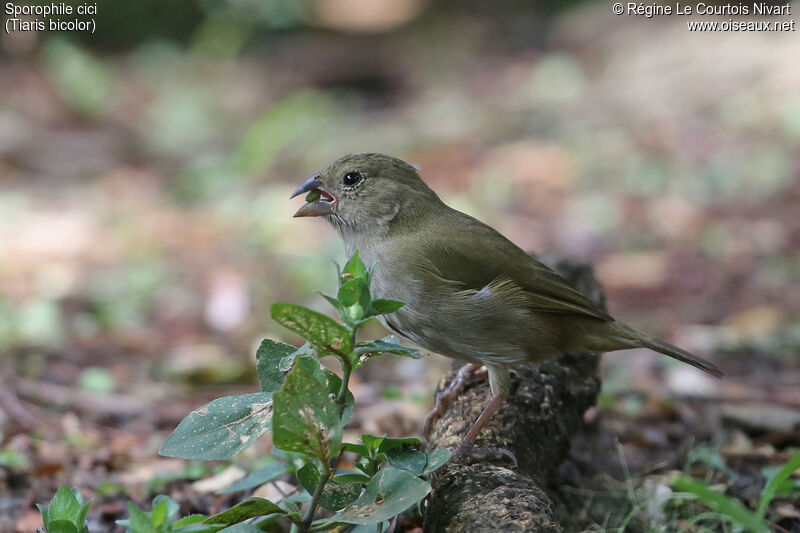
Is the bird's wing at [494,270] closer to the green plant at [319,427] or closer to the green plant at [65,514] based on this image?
the green plant at [319,427]

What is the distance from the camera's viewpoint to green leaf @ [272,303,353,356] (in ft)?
7.24

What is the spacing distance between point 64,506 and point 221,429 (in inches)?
16.8

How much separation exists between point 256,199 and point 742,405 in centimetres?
615

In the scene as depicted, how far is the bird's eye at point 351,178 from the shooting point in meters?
3.88

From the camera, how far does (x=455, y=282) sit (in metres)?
3.43

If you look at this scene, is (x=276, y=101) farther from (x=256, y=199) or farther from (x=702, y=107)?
(x=702, y=107)

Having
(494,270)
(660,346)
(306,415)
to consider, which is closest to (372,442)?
(306,415)

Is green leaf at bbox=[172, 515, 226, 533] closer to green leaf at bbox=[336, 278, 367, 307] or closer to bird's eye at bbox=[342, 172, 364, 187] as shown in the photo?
green leaf at bbox=[336, 278, 367, 307]

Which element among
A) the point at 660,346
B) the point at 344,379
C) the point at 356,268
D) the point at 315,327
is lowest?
the point at 660,346

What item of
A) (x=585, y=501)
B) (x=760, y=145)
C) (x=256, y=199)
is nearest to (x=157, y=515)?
(x=585, y=501)

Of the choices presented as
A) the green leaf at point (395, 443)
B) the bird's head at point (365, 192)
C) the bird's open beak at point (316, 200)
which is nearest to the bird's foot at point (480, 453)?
the green leaf at point (395, 443)

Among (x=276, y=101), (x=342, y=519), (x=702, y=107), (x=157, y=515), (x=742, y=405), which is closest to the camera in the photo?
(x=157, y=515)

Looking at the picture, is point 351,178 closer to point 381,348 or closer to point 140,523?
point 381,348

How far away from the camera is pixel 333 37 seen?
556 inches
